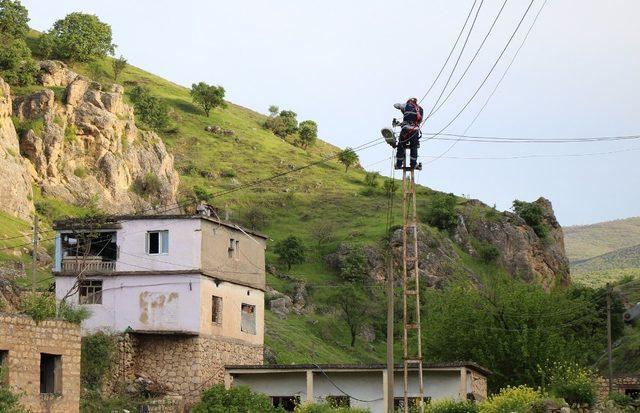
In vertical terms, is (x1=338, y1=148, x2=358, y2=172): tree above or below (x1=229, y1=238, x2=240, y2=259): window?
above

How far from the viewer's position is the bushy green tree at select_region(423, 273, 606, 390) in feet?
211

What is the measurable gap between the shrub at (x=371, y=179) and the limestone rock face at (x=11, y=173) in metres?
54.9

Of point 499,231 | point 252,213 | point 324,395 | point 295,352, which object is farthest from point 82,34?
point 324,395

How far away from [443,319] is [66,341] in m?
35.4

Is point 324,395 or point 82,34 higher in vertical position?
point 82,34

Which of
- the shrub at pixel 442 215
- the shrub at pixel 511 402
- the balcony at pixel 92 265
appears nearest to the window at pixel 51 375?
the shrub at pixel 511 402

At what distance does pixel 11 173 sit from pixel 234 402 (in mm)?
43682

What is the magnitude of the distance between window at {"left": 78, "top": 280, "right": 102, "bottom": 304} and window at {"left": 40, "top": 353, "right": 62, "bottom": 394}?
15194 mm

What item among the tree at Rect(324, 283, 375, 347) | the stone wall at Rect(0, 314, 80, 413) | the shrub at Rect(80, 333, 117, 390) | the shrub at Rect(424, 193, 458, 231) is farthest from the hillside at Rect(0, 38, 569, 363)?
Answer: the stone wall at Rect(0, 314, 80, 413)

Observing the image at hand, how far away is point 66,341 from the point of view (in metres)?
37.1

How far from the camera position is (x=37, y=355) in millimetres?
35531

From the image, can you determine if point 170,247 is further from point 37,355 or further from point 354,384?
point 37,355

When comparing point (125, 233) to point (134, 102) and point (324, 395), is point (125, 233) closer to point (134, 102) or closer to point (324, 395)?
point (324, 395)

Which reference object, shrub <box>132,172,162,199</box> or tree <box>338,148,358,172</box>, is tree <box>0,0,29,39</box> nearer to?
shrub <box>132,172,162,199</box>
